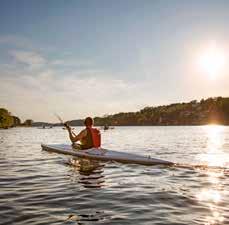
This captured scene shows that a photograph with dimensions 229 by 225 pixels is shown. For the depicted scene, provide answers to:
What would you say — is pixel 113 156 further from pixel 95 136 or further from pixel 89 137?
pixel 89 137

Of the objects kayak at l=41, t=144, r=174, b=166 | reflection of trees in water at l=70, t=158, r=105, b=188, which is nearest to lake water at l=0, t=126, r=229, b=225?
reflection of trees in water at l=70, t=158, r=105, b=188

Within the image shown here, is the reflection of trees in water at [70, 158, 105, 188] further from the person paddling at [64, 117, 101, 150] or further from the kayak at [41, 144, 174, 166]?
the person paddling at [64, 117, 101, 150]

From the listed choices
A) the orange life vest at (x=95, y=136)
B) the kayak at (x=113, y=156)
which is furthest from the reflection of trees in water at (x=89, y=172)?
the orange life vest at (x=95, y=136)

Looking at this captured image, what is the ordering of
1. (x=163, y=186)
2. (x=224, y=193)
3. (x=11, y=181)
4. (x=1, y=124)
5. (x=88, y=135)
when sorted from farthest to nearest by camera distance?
(x=1, y=124) < (x=88, y=135) < (x=11, y=181) < (x=163, y=186) < (x=224, y=193)

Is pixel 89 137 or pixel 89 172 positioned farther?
pixel 89 137

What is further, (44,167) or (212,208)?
(44,167)

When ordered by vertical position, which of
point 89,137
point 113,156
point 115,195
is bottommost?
point 115,195

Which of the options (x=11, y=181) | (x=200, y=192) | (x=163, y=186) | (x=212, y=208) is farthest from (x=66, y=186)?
(x=212, y=208)

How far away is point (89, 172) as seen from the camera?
1591 centimetres

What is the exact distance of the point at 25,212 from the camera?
8.43 metres

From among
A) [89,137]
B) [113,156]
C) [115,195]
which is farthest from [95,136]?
[115,195]

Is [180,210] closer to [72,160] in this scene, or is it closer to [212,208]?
[212,208]

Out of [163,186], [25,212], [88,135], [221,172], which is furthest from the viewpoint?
[88,135]

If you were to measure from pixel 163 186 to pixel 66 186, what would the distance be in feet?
11.2
